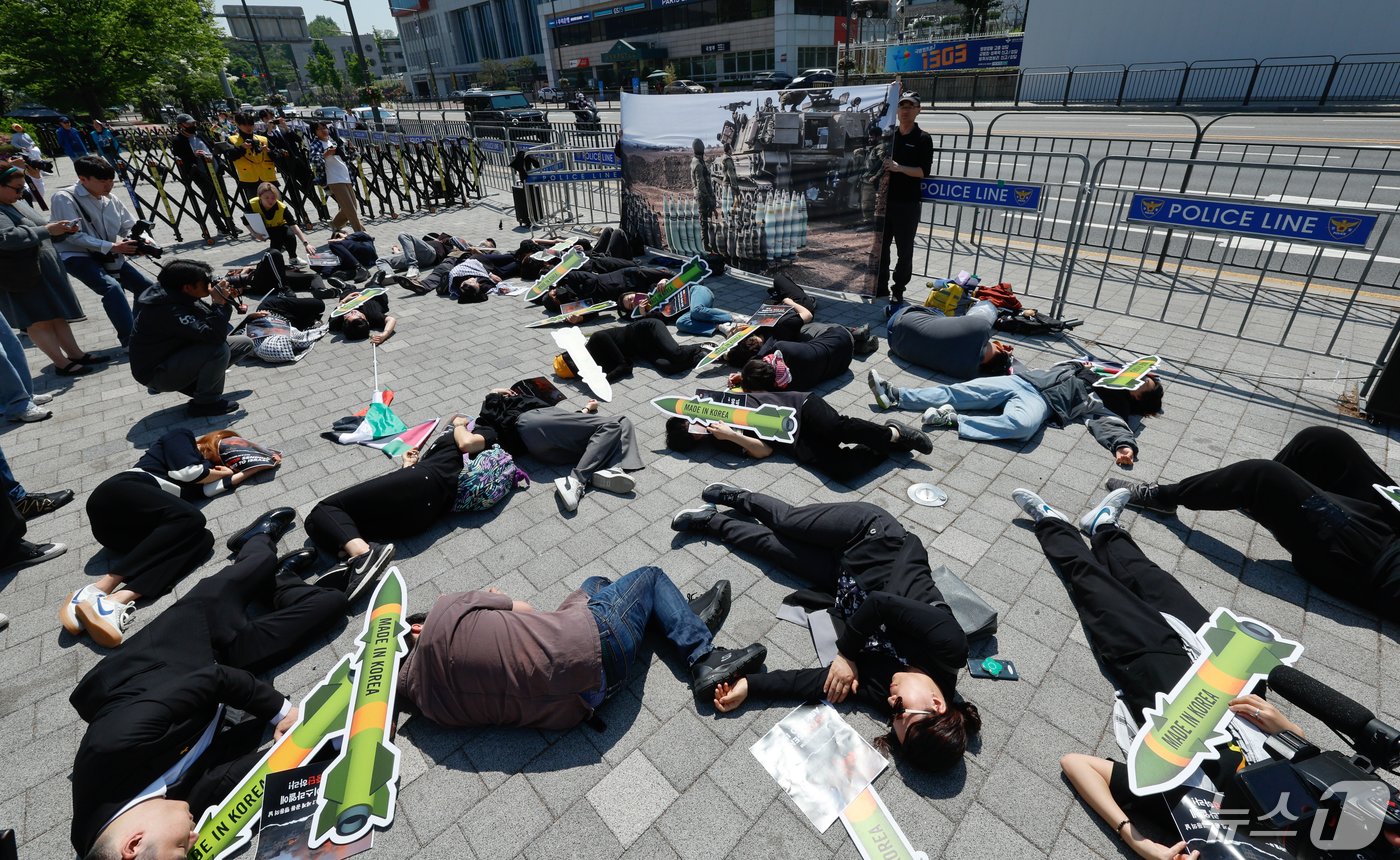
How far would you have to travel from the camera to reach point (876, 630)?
10.8ft

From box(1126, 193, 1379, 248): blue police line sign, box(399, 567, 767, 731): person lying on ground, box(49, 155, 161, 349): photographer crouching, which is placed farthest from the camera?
box(49, 155, 161, 349): photographer crouching

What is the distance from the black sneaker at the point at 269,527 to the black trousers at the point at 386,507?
33 centimetres

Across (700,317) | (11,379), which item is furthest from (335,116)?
(700,317)

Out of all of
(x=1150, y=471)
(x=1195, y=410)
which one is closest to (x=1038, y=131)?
(x=1195, y=410)

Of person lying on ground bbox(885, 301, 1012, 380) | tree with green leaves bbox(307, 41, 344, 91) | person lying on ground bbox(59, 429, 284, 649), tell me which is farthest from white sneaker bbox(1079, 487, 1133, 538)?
tree with green leaves bbox(307, 41, 344, 91)

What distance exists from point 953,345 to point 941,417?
1053mm

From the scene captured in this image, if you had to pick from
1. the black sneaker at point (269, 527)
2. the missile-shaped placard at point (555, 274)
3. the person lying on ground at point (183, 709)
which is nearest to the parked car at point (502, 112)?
the missile-shaped placard at point (555, 274)

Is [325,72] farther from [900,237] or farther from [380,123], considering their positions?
[900,237]

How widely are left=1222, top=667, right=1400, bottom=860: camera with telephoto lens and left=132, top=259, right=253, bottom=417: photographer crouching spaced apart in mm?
8138

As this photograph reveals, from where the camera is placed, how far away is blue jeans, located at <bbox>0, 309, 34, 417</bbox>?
5.92 m

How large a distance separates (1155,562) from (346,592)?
5183mm

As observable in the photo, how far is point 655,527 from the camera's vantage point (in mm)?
4523

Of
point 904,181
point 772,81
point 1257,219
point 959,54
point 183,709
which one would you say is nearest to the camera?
point 183,709

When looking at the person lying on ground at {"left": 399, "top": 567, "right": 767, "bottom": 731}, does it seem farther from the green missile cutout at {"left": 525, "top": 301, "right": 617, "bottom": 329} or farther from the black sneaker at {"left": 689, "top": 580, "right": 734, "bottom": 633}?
the green missile cutout at {"left": 525, "top": 301, "right": 617, "bottom": 329}
